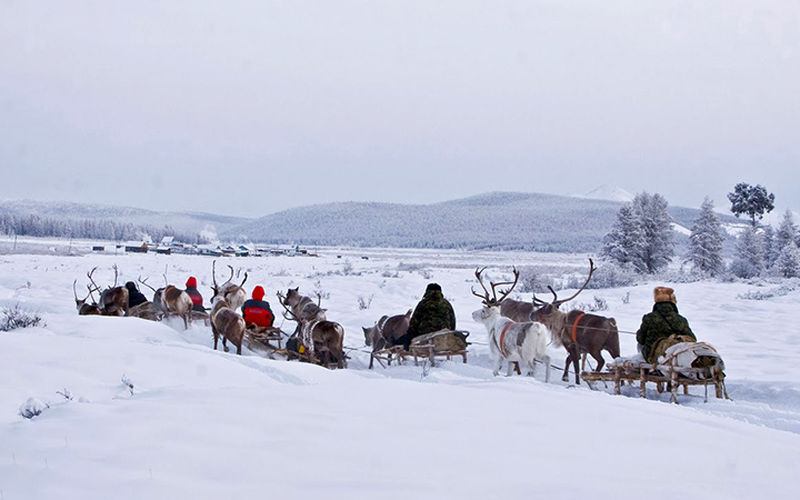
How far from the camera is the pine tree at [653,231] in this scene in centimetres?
3866

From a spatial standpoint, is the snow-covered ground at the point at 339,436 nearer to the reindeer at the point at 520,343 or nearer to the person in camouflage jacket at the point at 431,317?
the reindeer at the point at 520,343

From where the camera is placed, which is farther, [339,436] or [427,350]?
[427,350]

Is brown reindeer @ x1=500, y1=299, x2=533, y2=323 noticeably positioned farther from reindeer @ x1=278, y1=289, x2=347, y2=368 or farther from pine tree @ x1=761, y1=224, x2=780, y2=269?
pine tree @ x1=761, y1=224, x2=780, y2=269

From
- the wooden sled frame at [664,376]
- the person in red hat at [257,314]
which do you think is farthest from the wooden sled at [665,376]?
the person in red hat at [257,314]

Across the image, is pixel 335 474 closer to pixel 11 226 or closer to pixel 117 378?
pixel 117 378

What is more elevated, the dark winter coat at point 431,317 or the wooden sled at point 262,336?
the dark winter coat at point 431,317

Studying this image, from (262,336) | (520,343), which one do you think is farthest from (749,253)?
(262,336)

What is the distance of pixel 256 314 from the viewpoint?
13.2 metres

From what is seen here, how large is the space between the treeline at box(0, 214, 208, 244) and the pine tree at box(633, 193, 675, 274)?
99524mm

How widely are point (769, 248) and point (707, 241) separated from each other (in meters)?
10.2

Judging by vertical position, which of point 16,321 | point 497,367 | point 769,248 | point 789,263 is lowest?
point 497,367

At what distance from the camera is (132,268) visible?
37.3 m

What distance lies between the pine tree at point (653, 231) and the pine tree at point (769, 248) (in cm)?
1135

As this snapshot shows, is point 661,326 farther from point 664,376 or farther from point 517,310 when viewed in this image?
point 517,310
